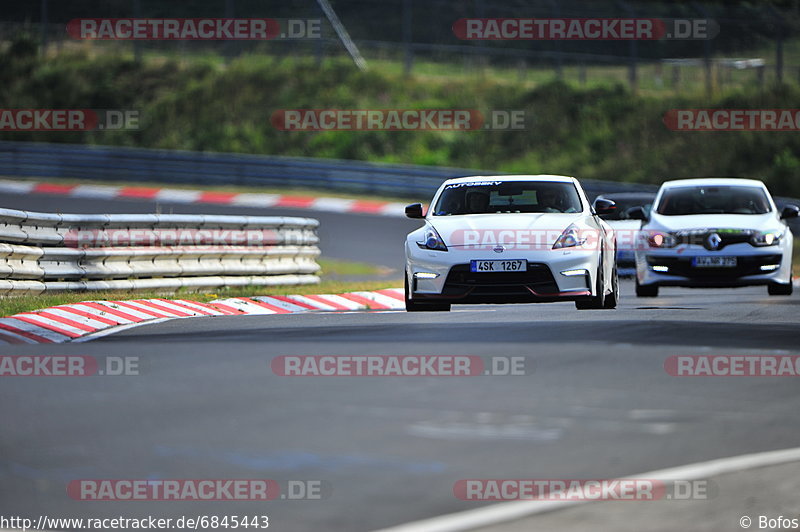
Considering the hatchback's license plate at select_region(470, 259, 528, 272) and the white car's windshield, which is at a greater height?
the white car's windshield

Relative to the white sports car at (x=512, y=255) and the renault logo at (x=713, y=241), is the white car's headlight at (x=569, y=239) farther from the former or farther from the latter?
the renault logo at (x=713, y=241)

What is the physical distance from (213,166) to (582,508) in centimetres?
3090

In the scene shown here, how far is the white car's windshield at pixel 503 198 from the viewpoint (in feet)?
47.9

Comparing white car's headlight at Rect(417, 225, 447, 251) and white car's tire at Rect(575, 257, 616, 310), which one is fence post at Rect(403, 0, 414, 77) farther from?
white car's headlight at Rect(417, 225, 447, 251)

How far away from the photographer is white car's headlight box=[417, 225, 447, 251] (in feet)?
44.9

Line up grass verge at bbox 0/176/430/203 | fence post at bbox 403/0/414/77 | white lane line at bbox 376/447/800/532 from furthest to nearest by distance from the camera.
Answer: fence post at bbox 403/0/414/77
grass verge at bbox 0/176/430/203
white lane line at bbox 376/447/800/532

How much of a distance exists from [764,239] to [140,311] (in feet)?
23.2

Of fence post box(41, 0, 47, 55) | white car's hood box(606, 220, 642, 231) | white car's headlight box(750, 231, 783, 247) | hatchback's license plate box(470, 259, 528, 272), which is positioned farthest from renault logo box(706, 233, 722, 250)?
fence post box(41, 0, 47, 55)

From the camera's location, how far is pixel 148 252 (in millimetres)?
16812

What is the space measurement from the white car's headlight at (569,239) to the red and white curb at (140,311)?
3245 mm

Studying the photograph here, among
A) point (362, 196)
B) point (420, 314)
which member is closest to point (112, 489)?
point (420, 314)

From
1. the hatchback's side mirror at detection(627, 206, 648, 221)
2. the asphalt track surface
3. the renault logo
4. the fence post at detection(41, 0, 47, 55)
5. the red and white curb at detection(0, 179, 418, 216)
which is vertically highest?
the fence post at detection(41, 0, 47, 55)

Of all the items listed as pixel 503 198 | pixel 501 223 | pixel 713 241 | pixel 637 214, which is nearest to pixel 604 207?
pixel 503 198

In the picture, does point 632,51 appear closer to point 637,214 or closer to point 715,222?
point 637,214
